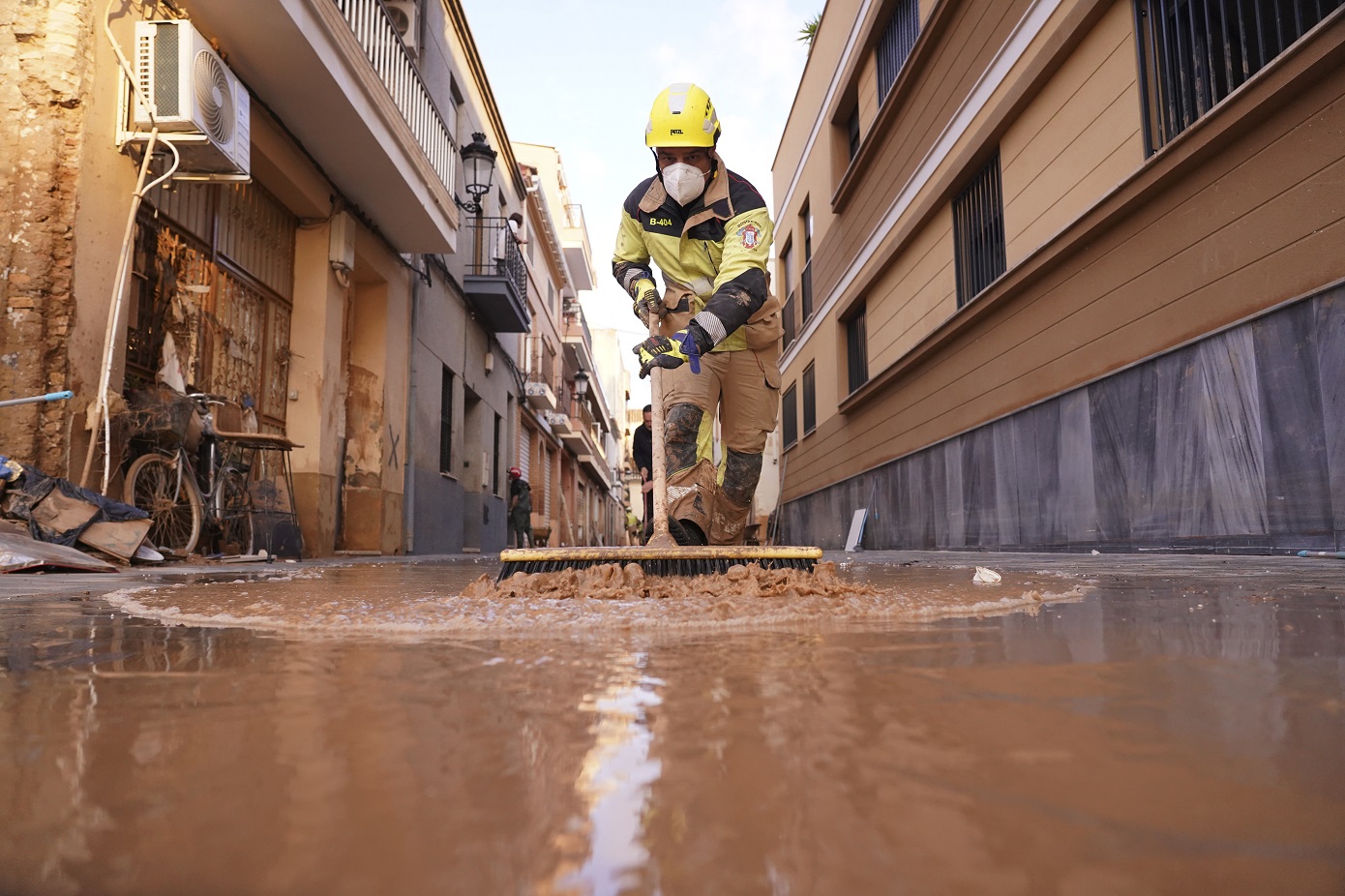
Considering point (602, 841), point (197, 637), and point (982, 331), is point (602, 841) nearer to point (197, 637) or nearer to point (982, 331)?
point (197, 637)

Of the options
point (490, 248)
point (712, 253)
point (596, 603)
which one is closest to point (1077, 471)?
point (712, 253)

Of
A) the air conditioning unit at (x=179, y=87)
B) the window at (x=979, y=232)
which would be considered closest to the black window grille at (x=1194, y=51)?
the window at (x=979, y=232)

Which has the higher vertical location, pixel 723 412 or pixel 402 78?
pixel 402 78

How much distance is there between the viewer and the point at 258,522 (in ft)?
18.4

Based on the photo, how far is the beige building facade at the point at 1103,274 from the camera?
3.29 meters

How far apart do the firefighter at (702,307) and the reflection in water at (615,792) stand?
2.14m

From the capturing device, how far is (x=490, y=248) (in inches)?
475

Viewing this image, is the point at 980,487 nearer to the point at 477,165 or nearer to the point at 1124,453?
the point at 1124,453

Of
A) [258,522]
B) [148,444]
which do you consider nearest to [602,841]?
[148,444]

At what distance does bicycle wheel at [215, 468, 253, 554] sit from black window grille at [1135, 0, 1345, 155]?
18.7 ft

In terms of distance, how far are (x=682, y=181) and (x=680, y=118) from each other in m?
0.23

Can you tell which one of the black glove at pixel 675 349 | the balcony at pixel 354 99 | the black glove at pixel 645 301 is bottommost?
the black glove at pixel 675 349

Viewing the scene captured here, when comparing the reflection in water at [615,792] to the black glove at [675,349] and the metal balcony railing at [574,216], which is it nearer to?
the black glove at [675,349]

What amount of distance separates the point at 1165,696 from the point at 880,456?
29.5 feet
